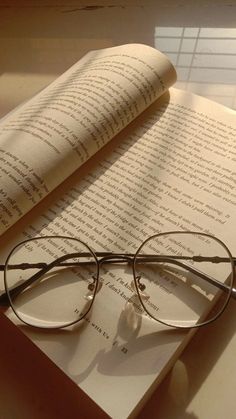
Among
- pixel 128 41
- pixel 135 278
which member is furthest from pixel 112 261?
pixel 128 41

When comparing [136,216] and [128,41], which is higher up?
[128,41]

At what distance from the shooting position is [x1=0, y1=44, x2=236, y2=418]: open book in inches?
12.6

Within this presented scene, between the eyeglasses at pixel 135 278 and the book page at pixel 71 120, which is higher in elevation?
the book page at pixel 71 120

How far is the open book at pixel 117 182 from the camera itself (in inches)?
12.6

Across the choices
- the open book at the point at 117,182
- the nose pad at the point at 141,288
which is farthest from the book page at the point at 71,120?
the nose pad at the point at 141,288

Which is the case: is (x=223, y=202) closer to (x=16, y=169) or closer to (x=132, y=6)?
(x=16, y=169)

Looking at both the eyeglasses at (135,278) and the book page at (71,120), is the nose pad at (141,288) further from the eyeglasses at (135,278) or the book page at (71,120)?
the book page at (71,120)

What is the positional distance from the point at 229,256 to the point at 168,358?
0.34 feet

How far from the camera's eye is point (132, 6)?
0.73 meters

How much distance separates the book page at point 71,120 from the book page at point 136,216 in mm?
24

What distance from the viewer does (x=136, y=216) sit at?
40 cm

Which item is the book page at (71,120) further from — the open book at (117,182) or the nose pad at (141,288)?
the nose pad at (141,288)

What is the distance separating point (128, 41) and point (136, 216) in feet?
1.29

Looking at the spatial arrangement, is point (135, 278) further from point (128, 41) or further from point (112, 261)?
point (128, 41)
